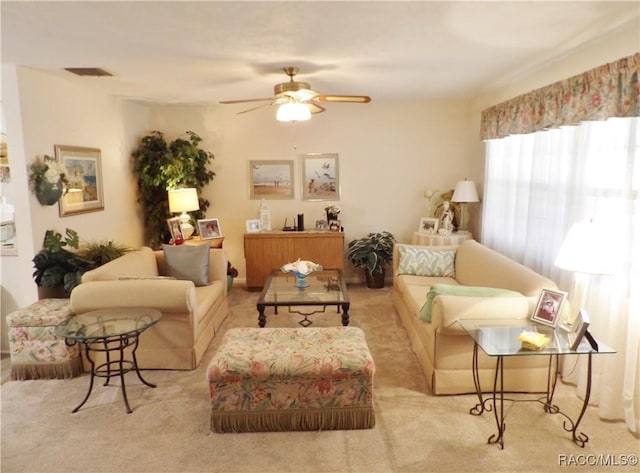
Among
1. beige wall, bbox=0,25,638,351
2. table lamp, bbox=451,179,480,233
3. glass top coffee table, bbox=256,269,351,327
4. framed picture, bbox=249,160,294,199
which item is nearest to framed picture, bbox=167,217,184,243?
beige wall, bbox=0,25,638,351

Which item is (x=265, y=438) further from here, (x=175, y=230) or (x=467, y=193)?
(x=467, y=193)

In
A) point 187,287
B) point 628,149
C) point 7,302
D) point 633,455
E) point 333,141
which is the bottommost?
point 633,455

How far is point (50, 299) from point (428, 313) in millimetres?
2967

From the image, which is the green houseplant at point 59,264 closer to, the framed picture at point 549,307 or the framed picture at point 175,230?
the framed picture at point 175,230

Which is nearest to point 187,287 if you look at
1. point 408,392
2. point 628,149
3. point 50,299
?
point 50,299

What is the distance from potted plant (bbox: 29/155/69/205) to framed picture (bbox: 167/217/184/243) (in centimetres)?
155

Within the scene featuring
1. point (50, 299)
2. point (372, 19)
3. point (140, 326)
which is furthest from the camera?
point (50, 299)

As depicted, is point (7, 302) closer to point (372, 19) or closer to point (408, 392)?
point (408, 392)

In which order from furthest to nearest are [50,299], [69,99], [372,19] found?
1. [69,99]
2. [50,299]
3. [372,19]

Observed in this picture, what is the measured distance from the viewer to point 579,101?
296cm

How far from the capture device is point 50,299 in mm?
3443

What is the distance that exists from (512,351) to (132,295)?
254cm

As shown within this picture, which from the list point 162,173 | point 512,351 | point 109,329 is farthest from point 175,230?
point 512,351

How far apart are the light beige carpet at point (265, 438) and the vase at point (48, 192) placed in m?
1.44
